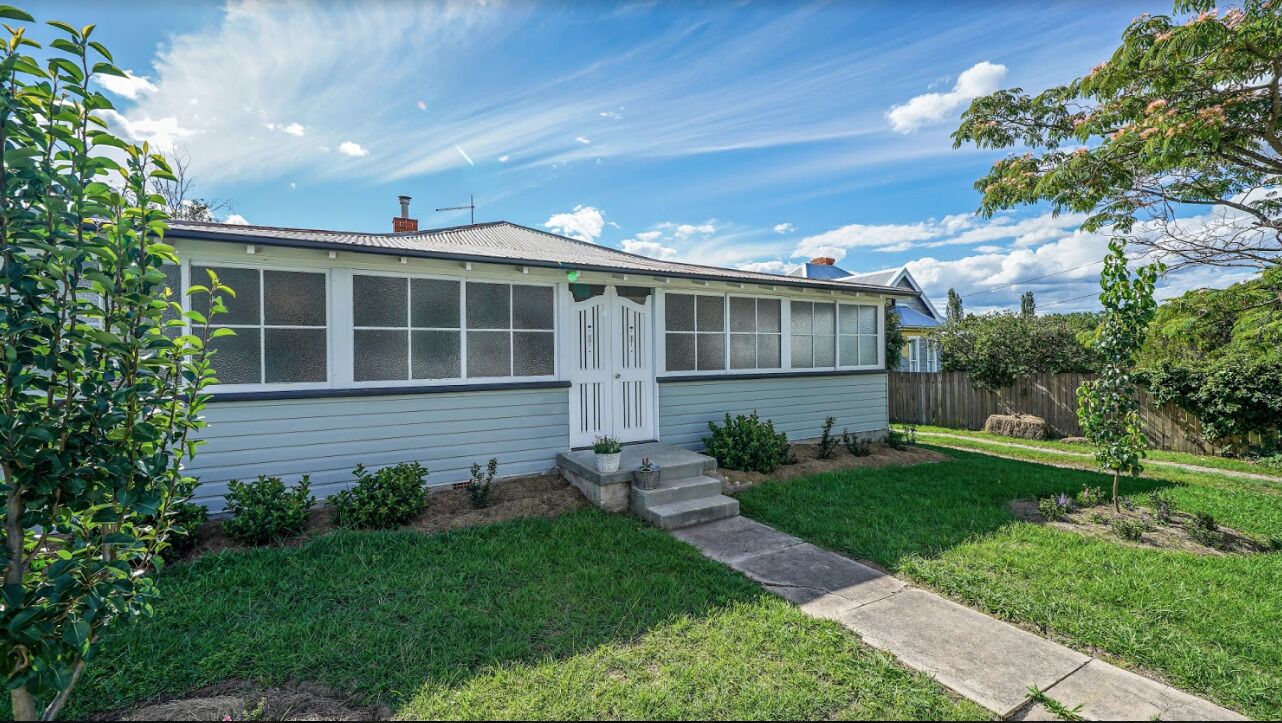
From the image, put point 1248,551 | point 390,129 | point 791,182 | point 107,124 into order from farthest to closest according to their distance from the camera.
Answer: point 791,182
point 390,129
point 1248,551
point 107,124

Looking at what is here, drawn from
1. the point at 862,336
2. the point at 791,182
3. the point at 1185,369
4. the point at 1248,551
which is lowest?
the point at 1248,551

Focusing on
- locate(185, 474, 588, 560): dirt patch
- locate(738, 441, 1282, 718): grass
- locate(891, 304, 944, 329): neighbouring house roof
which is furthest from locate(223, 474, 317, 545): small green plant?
locate(891, 304, 944, 329): neighbouring house roof

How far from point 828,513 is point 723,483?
116 centimetres

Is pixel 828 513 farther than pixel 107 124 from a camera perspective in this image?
Yes

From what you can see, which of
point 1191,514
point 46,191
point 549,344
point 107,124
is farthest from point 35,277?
point 1191,514

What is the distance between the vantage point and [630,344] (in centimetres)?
687

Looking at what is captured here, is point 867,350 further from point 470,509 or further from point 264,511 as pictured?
point 264,511

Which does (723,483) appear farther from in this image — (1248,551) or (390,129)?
(390,129)

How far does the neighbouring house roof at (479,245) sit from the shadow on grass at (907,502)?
2.91 m

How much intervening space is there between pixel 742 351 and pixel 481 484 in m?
4.25

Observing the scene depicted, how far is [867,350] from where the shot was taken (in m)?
9.30

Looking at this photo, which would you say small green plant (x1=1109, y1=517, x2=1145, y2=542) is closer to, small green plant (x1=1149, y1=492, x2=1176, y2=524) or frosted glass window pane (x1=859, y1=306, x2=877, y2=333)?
small green plant (x1=1149, y1=492, x2=1176, y2=524)

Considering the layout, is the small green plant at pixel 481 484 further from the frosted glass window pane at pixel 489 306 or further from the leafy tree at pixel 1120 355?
the leafy tree at pixel 1120 355

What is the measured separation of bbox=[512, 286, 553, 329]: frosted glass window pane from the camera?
615 cm
